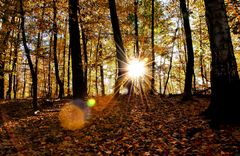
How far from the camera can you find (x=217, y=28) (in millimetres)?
6738

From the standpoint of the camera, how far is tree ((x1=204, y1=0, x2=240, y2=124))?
6402 millimetres

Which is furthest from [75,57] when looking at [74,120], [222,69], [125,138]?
[222,69]

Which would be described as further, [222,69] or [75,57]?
[75,57]

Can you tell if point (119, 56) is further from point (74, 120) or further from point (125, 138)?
point (125, 138)

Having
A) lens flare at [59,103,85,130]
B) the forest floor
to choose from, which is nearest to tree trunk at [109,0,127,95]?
lens flare at [59,103,85,130]

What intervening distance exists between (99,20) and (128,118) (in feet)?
36.2

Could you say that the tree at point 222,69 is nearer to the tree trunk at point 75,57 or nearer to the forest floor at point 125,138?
the forest floor at point 125,138

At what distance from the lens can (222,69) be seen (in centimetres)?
657

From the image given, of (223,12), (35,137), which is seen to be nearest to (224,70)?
(223,12)

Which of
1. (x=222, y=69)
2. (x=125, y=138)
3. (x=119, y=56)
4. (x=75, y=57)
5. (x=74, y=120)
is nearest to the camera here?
(x=222, y=69)

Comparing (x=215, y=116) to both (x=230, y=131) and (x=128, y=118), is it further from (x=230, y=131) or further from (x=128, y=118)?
(x=128, y=118)

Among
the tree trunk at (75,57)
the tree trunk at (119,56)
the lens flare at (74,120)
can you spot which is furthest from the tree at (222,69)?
the tree trunk at (119,56)

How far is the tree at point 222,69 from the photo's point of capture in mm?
6402

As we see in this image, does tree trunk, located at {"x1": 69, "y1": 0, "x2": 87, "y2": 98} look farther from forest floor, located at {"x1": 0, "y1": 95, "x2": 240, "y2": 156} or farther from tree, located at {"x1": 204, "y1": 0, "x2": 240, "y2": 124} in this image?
tree, located at {"x1": 204, "y1": 0, "x2": 240, "y2": 124}
